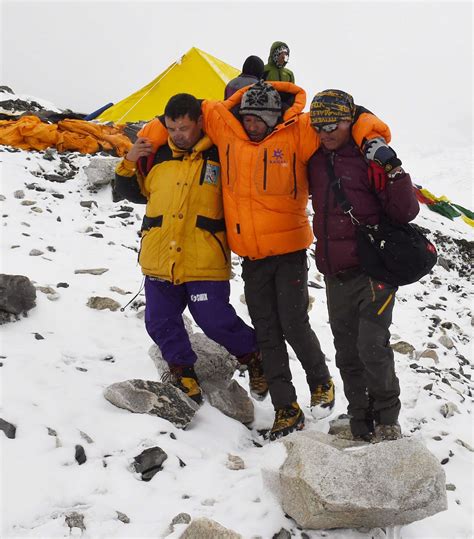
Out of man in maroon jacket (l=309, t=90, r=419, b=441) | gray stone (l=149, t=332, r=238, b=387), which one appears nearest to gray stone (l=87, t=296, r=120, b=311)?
gray stone (l=149, t=332, r=238, b=387)

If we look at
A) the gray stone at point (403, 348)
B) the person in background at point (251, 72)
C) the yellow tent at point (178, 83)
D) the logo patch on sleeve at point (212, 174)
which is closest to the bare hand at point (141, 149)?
the logo patch on sleeve at point (212, 174)

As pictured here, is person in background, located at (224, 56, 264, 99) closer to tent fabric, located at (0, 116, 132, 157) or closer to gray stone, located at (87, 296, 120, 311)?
gray stone, located at (87, 296, 120, 311)

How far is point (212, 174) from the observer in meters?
4.08

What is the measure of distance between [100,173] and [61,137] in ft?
7.94

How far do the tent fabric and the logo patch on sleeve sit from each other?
804 cm

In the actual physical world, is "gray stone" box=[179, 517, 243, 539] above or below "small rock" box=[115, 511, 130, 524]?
above

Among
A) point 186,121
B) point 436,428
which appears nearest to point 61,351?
point 186,121

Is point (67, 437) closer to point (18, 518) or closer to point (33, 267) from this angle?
point (18, 518)

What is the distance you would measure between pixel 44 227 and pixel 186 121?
4613 millimetres

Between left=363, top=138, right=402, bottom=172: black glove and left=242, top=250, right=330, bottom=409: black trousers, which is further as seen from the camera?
left=242, top=250, right=330, bottom=409: black trousers

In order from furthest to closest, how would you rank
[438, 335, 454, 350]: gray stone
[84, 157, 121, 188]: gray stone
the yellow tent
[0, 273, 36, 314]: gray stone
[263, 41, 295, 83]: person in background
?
the yellow tent
[84, 157, 121, 188]: gray stone
[263, 41, 295, 83]: person in background
[438, 335, 454, 350]: gray stone
[0, 273, 36, 314]: gray stone

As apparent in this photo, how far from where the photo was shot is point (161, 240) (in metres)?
4.08

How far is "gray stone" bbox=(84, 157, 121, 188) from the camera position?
31.8 ft

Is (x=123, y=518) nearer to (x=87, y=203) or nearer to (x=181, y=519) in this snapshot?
(x=181, y=519)
